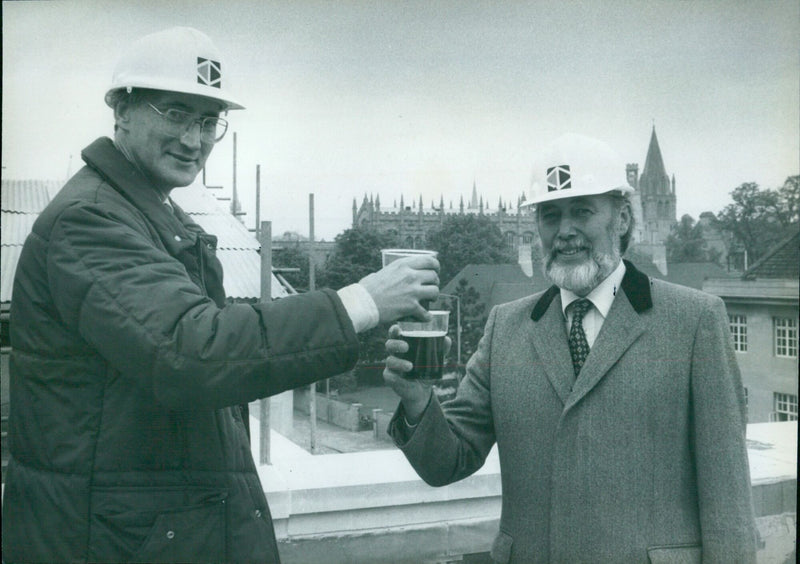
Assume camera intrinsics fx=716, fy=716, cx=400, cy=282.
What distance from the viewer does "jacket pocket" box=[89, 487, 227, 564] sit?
173cm

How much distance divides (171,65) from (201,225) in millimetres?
772

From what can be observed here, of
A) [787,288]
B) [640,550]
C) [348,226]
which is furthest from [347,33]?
[348,226]

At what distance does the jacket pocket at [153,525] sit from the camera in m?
1.73

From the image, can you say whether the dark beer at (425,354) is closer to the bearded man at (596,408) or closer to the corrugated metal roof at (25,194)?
the bearded man at (596,408)

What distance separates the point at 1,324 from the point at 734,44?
133 inches

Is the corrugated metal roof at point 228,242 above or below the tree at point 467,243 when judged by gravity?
below

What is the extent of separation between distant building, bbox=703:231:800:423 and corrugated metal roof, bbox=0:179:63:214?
2.82 m

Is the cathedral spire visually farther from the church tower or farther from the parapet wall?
the parapet wall

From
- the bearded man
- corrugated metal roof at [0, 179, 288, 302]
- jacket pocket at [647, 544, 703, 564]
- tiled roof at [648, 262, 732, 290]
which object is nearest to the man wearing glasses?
the bearded man

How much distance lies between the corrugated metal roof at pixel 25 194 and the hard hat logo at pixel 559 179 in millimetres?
2129

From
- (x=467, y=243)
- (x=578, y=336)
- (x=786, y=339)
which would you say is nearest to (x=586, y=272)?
(x=578, y=336)

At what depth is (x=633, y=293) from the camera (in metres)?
2.36

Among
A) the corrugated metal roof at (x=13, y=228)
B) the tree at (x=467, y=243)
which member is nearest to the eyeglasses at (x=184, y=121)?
the corrugated metal roof at (x=13, y=228)

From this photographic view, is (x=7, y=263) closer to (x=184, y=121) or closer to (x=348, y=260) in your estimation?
(x=184, y=121)
